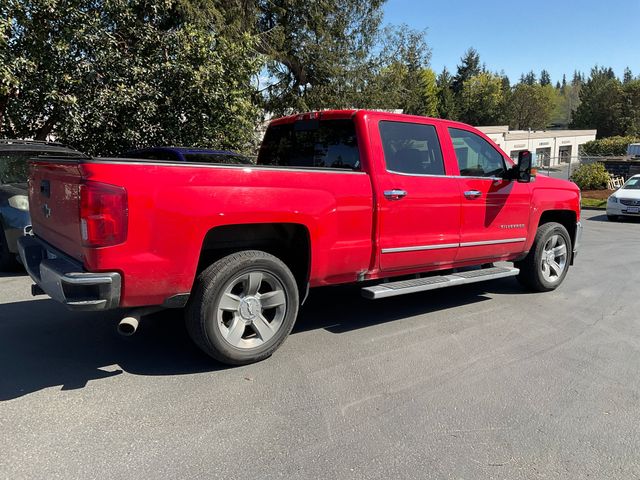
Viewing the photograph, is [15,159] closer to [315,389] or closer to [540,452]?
[315,389]

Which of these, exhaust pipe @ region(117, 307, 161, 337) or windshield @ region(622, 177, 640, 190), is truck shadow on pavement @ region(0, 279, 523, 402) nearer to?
exhaust pipe @ region(117, 307, 161, 337)

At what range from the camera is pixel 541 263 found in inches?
256

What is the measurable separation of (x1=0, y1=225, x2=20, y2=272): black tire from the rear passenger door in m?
5.41

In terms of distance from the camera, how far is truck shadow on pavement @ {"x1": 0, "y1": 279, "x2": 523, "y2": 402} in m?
3.92

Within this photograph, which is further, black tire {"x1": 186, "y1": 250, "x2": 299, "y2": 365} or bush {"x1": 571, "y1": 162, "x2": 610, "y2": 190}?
bush {"x1": 571, "y1": 162, "x2": 610, "y2": 190}

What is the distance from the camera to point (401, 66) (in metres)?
22.5

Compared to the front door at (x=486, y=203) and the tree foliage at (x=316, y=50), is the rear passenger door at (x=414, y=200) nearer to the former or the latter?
the front door at (x=486, y=203)

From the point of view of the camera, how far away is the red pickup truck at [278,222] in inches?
134

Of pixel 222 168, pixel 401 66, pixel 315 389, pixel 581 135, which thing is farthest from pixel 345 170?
pixel 581 135

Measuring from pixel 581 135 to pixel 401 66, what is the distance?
206ft

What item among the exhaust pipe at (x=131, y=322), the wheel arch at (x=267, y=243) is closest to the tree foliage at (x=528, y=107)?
the wheel arch at (x=267, y=243)

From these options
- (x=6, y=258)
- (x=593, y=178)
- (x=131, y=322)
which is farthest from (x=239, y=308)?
(x=593, y=178)

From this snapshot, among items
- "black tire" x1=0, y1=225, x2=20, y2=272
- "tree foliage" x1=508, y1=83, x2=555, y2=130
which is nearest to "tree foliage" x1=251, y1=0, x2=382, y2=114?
"black tire" x1=0, y1=225, x2=20, y2=272

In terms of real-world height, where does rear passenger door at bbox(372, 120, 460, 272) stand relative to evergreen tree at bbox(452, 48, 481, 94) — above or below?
below
